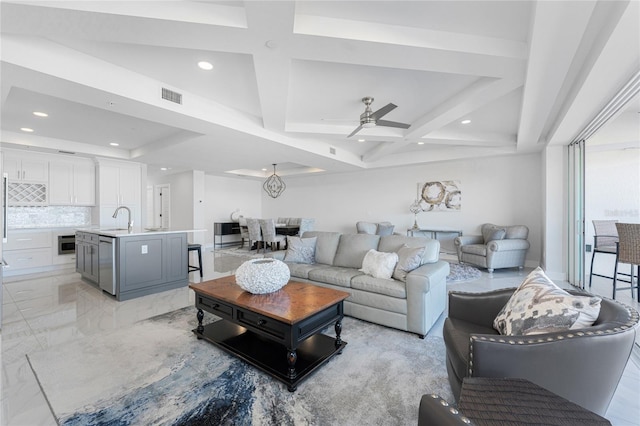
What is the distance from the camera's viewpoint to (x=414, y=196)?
288 inches

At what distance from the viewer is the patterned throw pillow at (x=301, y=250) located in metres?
3.86

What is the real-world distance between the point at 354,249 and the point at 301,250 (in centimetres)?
79

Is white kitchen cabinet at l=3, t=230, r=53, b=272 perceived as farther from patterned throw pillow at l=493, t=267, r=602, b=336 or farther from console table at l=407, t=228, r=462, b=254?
console table at l=407, t=228, r=462, b=254

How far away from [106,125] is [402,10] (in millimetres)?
4981

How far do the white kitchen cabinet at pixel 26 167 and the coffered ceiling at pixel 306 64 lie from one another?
0.66 m

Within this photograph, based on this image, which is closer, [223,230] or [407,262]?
[407,262]

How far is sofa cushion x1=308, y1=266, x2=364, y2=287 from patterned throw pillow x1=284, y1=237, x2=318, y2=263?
441mm

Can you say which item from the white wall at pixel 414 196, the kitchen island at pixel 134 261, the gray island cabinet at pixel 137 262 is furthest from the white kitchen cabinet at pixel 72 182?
the white wall at pixel 414 196

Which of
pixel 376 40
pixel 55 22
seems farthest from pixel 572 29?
pixel 55 22

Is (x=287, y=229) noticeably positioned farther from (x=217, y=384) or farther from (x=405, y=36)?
(x=405, y=36)

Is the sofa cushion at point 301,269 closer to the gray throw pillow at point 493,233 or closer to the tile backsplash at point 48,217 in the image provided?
the gray throw pillow at point 493,233

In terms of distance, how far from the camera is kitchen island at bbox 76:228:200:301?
12.2ft

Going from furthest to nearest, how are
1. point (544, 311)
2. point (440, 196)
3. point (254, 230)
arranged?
point (254, 230) < point (440, 196) < point (544, 311)

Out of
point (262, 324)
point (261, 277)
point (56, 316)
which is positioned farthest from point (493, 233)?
point (56, 316)
